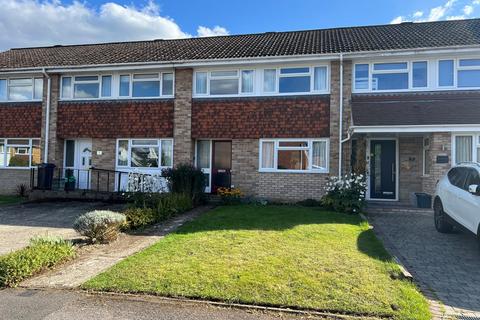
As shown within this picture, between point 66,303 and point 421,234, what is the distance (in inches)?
286

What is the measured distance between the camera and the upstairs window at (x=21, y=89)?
15688 mm

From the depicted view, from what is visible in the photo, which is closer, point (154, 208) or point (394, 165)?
point (154, 208)

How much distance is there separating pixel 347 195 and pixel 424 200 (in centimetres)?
271

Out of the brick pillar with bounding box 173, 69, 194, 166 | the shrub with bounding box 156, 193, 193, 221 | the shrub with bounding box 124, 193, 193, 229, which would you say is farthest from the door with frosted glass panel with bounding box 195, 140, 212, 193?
the shrub with bounding box 124, 193, 193, 229

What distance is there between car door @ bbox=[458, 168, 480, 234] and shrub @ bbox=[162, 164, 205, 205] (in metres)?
7.67

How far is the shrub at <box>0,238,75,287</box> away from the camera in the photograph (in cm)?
513

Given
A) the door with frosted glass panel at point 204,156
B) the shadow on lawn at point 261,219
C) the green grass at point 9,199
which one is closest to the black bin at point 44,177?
the green grass at point 9,199

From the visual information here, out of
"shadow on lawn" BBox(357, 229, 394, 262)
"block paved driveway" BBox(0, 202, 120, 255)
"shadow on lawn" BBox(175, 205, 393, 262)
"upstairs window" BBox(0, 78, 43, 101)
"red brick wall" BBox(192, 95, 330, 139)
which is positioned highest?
"upstairs window" BBox(0, 78, 43, 101)

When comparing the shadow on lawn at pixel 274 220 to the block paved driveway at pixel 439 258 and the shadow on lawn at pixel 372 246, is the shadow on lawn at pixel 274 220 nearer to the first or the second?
the shadow on lawn at pixel 372 246

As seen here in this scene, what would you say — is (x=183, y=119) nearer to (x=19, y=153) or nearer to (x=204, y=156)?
(x=204, y=156)

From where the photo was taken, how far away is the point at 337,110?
42.5 feet

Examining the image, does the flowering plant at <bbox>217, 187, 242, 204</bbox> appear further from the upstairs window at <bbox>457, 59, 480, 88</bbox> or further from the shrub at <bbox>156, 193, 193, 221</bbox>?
the upstairs window at <bbox>457, 59, 480, 88</bbox>

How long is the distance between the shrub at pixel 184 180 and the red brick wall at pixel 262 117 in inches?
83.0

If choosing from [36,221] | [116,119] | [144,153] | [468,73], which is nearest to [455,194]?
[468,73]
